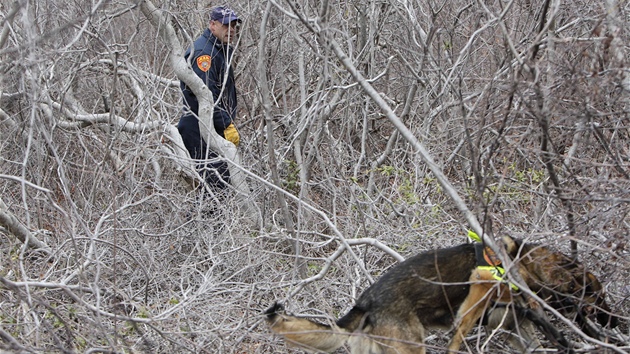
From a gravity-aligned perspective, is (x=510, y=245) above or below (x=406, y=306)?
above

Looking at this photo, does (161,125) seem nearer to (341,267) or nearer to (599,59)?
(341,267)

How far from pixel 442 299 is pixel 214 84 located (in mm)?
3531

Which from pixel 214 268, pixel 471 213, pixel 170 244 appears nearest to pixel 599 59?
pixel 471 213

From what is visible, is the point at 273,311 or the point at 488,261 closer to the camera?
the point at 273,311

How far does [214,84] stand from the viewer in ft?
23.0

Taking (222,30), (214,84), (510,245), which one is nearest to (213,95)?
(214,84)

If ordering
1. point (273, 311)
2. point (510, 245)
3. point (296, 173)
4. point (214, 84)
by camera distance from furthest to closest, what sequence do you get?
point (214, 84) < point (296, 173) < point (510, 245) < point (273, 311)

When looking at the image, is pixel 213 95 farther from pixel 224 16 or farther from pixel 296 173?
pixel 296 173

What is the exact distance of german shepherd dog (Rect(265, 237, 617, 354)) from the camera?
4.11 m

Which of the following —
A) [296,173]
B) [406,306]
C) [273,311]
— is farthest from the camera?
[296,173]

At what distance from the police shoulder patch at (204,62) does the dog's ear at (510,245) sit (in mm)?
3673

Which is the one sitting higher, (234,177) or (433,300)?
(234,177)

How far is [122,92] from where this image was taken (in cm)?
786

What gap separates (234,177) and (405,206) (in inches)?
57.1
